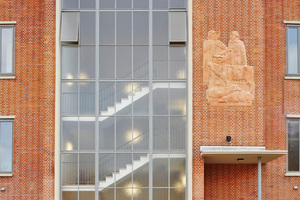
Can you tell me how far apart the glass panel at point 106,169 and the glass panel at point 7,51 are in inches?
221

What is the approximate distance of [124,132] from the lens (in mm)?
17156

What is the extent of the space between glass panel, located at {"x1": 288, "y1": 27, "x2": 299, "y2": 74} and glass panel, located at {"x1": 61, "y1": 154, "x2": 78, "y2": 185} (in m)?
10.1

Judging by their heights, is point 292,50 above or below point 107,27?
below

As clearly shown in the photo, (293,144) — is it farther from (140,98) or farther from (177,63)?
(140,98)

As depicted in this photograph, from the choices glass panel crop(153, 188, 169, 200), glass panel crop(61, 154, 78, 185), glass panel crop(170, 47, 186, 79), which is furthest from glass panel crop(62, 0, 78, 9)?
glass panel crop(153, 188, 169, 200)

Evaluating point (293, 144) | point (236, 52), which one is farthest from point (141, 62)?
point (293, 144)

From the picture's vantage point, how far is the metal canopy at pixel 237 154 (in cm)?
1579

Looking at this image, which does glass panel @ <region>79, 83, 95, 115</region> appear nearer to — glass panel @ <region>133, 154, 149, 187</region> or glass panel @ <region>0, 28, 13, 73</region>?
glass panel @ <region>133, 154, 149, 187</region>

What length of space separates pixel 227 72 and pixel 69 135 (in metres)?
6.94

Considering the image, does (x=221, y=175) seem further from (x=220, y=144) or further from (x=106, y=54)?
(x=106, y=54)

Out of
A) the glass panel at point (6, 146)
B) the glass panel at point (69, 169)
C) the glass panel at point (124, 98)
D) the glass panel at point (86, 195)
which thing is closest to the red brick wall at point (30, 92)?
the glass panel at point (6, 146)

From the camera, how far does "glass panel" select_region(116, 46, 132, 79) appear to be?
1739 centimetres

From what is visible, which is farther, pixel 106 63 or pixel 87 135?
pixel 106 63

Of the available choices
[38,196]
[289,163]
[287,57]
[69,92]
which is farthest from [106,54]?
[289,163]
